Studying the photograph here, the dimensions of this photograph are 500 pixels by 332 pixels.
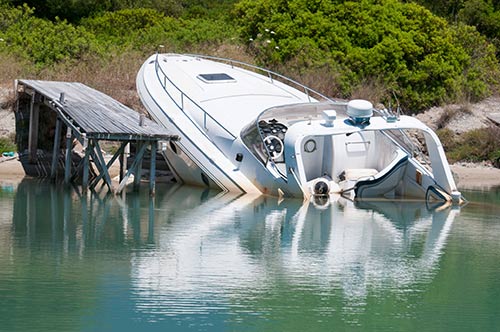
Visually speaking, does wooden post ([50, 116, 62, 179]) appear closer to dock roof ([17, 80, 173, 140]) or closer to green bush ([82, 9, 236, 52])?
dock roof ([17, 80, 173, 140])

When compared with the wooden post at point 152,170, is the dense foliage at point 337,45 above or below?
above

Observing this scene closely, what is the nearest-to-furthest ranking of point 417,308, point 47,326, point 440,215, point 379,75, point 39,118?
point 47,326 < point 417,308 < point 440,215 < point 39,118 < point 379,75

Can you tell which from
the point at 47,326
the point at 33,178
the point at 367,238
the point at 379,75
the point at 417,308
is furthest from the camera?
the point at 379,75

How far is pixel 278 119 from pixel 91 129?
4496 millimetres

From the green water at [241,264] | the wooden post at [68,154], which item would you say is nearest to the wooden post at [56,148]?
the wooden post at [68,154]

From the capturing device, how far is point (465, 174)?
2862 centimetres

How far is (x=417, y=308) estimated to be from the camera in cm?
1367

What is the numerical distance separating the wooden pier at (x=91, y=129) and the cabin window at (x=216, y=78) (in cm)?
199

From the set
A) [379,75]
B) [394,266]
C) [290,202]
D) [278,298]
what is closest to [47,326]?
[278,298]

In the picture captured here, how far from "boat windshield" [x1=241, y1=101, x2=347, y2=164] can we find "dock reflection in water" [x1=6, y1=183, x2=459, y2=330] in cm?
112

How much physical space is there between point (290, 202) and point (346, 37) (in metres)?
12.3

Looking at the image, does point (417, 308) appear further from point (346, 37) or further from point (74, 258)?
point (346, 37)

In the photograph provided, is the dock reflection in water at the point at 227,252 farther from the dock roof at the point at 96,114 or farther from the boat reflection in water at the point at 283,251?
the dock roof at the point at 96,114

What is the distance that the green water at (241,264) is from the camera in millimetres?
12867
